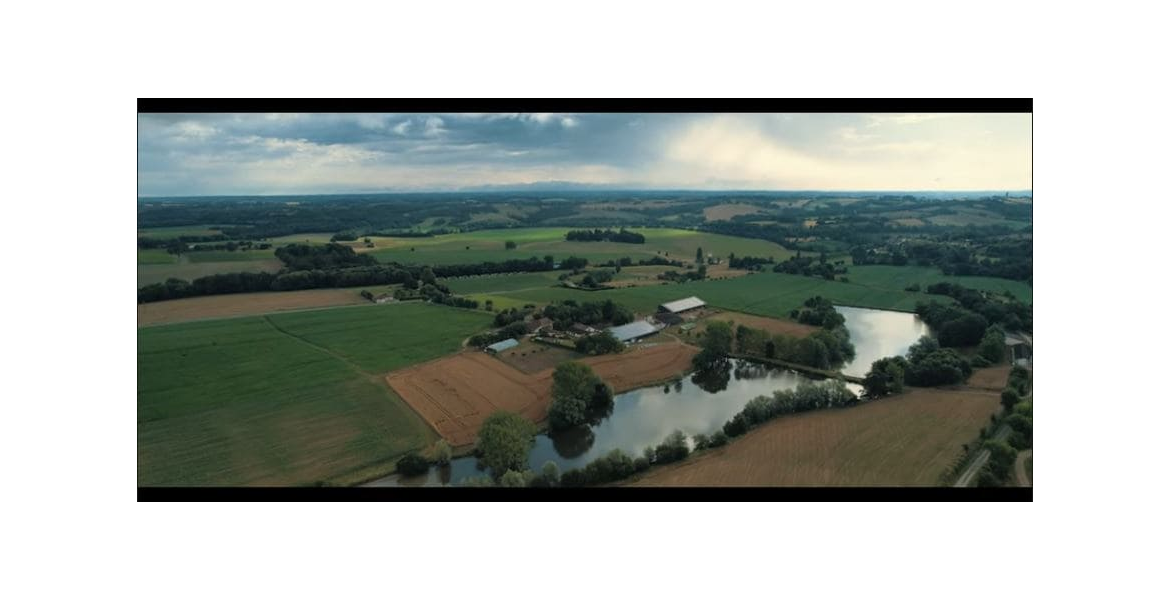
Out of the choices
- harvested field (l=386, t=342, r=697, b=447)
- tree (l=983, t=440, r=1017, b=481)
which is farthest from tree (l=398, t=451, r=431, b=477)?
tree (l=983, t=440, r=1017, b=481)

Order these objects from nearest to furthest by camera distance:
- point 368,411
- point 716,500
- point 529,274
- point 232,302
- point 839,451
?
1. point 716,500
2. point 839,451
3. point 368,411
4. point 232,302
5. point 529,274

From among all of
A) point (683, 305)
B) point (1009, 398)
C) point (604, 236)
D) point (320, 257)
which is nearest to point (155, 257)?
point (320, 257)

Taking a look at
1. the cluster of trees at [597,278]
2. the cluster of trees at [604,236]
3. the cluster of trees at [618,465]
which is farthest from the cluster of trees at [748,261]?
the cluster of trees at [618,465]

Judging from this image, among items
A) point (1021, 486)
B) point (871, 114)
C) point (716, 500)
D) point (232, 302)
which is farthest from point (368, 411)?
point (1021, 486)

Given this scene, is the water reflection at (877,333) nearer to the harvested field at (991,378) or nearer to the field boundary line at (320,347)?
the harvested field at (991,378)

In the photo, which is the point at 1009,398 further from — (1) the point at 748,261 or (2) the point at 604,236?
(2) the point at 604,236

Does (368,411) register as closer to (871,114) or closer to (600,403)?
(600,403)
